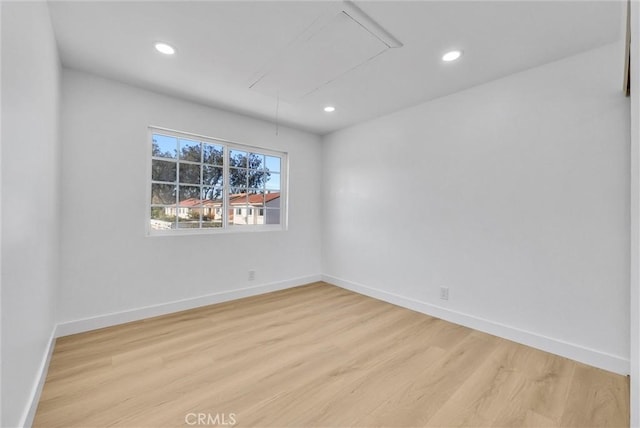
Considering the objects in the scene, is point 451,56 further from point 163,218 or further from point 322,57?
point 163,218

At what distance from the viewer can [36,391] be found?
4.96ft

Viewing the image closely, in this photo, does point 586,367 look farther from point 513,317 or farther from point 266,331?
point 266,331

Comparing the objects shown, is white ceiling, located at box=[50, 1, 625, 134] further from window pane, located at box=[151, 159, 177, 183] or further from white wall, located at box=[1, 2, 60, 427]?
window pane, located at box=[151, 159, 177, 183]

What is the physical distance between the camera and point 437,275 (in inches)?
116

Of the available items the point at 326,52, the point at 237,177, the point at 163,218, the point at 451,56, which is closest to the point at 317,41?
the point at 326,52

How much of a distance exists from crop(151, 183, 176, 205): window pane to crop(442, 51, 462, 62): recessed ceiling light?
3.01 meters

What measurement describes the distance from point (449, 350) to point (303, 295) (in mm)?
1926

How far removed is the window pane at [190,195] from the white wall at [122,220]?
0.41 meters

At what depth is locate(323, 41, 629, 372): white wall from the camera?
1.99m

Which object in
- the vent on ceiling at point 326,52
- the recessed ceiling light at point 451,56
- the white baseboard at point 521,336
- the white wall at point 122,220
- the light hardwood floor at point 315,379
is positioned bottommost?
the light hardwood floor at point 315,379

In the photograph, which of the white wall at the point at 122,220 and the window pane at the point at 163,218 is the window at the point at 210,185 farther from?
the white wall at the point at 122,220

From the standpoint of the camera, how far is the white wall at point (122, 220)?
2432 mm

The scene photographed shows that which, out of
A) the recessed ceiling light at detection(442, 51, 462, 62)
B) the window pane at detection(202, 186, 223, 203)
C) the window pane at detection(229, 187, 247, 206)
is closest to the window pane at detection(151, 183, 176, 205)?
the window pane at detection(202, 186, 223, 203)
